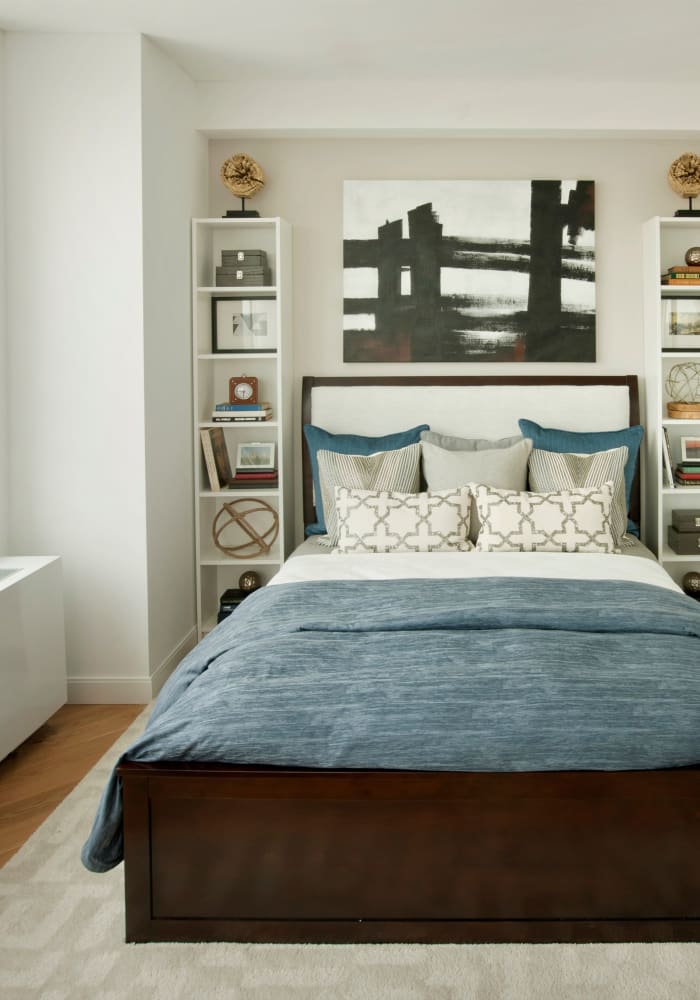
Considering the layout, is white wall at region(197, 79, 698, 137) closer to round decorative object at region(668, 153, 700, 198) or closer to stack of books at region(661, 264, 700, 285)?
round decorative object at region(668, 153, 700, 198)

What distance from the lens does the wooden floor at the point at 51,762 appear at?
267 centimetres

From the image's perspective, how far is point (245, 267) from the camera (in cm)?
425

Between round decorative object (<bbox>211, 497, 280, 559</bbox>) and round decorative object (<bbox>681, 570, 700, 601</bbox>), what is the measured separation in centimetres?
194

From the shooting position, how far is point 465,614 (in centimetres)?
249

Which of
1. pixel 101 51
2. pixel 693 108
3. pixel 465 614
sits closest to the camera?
pixel 465 614

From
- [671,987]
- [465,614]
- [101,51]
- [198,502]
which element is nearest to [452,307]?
[198,502]

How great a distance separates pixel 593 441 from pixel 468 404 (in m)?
0.62

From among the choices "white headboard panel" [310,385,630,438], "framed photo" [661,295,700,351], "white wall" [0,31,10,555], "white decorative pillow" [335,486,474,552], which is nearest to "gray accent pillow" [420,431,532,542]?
"white decorative pillow" [335,486,474,552]

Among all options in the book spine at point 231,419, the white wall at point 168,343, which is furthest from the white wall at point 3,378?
the book spine at point 231,419

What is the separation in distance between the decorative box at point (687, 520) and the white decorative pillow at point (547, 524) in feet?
2.39

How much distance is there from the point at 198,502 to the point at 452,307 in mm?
1563

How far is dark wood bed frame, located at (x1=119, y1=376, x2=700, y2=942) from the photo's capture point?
1944 millimetres

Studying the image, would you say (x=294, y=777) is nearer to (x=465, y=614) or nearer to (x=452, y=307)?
(x=465, y=614)

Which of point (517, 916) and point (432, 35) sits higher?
point (432, 35)
